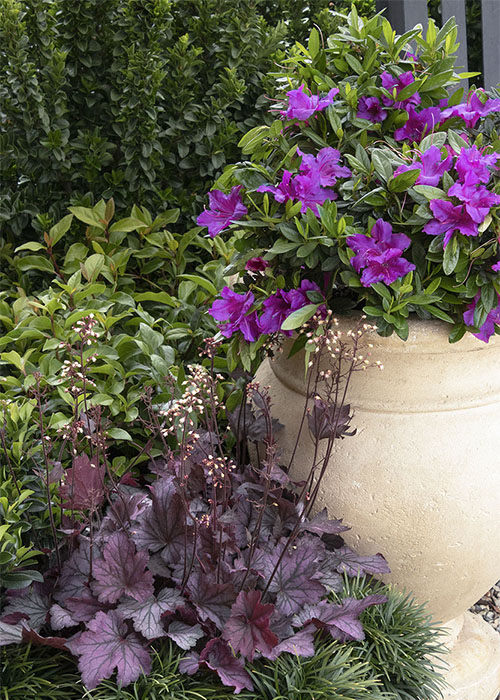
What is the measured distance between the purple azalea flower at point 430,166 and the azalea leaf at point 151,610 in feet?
3.37

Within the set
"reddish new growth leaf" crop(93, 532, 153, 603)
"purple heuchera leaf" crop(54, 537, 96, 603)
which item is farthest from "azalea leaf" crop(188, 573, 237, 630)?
"purple heuchera leaf" crop(54, 537, 96, 603)

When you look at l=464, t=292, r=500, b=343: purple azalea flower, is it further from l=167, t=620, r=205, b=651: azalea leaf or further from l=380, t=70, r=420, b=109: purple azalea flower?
l=167, t=620, r=205, b=651: azalea leaf

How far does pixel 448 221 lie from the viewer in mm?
1548

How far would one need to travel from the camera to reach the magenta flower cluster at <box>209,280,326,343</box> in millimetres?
1697

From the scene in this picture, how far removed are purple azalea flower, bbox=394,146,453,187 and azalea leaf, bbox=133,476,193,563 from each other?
0.88 metres

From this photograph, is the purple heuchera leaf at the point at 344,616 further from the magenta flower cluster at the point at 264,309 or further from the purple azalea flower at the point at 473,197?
the purple azalea flower at the point at 473,197

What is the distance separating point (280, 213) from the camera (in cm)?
168

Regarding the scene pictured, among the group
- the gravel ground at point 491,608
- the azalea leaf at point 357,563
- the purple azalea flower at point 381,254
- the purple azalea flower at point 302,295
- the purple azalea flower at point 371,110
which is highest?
the purple azalea flower at point 371,110

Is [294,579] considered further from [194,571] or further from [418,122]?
[418,122]

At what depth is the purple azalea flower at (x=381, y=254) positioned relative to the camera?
1575mm

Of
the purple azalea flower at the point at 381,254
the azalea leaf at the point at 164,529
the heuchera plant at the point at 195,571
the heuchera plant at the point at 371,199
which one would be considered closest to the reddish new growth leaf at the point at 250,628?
the heuchera plant at the point at 195,571

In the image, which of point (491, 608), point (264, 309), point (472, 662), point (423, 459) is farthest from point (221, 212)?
point (491, 608)

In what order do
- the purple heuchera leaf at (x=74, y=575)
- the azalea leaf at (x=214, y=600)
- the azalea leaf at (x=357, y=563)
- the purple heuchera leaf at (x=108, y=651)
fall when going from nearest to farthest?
1. the purple heuchera leaf at (x=108, y=651)
2. the azalea leaf at (x=214, y=600)
3. the purple heuchera leaf at (x=74, y=575)
4. the azalea leaf at (x=357, y=563)

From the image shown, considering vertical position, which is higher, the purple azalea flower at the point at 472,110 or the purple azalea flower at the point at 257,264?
the purple azalea flower at the point at 472,110
